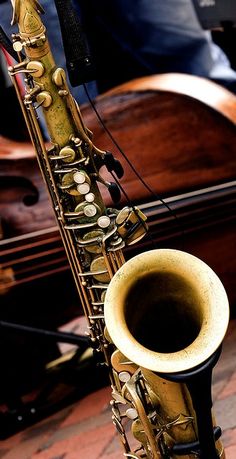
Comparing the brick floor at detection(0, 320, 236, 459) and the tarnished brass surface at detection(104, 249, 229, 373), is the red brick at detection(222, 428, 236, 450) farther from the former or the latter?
the tarnished brass surface at detection(104, 249, 229, 373)

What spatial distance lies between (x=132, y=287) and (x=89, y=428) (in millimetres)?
688

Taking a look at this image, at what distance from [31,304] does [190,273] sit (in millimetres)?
787

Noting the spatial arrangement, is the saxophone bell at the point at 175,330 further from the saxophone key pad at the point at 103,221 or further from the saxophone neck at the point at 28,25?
the saxophone neck at the point at 28,25

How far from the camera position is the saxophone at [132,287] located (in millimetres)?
1073

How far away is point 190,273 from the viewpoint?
3.70ft

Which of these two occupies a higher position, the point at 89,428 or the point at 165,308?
the point at 165,308

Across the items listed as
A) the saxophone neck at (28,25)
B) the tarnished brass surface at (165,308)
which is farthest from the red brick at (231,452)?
the saxophone neck at (28,25)

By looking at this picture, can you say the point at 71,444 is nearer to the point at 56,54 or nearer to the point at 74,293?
the point at 74,293

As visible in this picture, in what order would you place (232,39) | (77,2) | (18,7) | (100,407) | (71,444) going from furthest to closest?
(232,39), (77,2), (100,407), (71,444), (18,7)

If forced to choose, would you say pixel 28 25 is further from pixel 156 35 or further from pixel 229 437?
pixel 156 35

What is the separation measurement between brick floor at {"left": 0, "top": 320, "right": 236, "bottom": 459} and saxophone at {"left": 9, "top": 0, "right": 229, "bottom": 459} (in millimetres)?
334

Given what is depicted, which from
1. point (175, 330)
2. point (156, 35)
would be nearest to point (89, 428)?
point (175, 330)

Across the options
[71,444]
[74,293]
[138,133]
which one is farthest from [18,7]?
[71,444]

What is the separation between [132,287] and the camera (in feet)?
3.70
